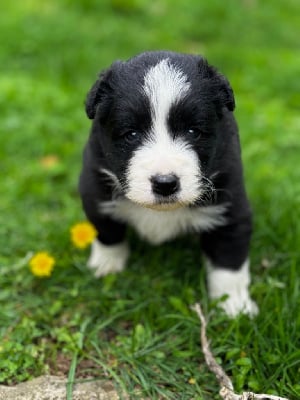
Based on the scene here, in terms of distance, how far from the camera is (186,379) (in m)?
2.99

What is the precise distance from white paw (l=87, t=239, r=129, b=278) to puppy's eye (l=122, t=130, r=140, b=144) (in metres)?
1.14

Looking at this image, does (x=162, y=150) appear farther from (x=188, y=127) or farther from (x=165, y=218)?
(x=165, y=218)

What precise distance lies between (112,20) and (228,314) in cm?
586

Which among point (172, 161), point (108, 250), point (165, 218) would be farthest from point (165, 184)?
point (108, 250)

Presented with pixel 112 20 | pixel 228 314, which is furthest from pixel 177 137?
pixel 112 20

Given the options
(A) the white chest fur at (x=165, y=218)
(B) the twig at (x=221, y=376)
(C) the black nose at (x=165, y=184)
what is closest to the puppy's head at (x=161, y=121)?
(C) the black nose at (x=165, y=184)

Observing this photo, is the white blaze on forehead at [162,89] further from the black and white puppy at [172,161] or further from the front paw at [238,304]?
the front paw at [238,304]

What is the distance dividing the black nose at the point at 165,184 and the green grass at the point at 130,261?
37.1 inches

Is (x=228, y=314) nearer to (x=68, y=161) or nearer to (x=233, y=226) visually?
(x=233, y=226)

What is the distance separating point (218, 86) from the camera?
9.50 ft

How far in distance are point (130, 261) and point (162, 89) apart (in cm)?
157

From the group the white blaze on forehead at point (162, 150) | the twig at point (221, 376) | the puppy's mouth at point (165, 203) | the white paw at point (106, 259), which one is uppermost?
the white blaze on forehead at point (162, 150)

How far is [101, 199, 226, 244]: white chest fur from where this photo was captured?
129 inches

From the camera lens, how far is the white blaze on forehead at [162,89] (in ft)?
8.72
